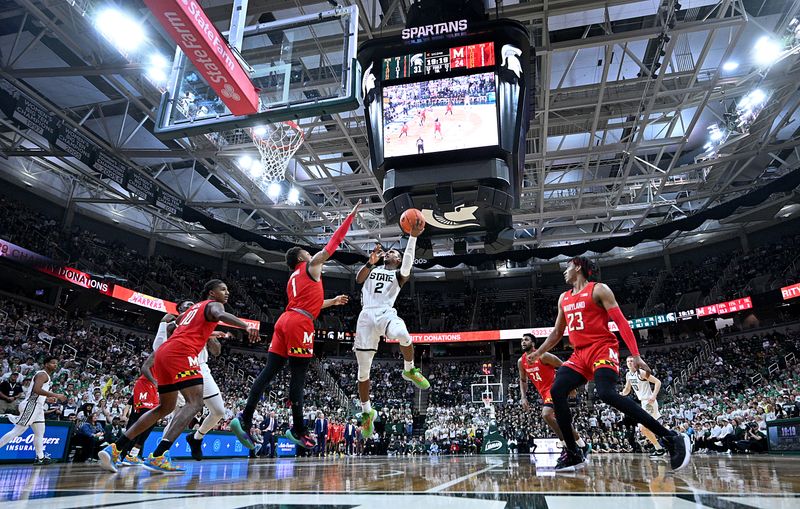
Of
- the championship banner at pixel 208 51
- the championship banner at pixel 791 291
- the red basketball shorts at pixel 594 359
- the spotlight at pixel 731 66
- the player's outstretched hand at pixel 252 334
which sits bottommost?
the red basketball shorts at pixel 594 359

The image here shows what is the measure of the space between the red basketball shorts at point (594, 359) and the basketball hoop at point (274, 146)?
8.57 metres

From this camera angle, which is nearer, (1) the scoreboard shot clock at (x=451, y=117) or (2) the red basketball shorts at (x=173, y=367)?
(2) the red basketball shorts at (x=173, y=367)

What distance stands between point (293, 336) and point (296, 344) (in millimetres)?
77

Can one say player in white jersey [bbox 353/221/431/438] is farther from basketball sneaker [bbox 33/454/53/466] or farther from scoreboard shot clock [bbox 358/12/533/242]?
basketball sneaker [bbox 33/454/53/466]

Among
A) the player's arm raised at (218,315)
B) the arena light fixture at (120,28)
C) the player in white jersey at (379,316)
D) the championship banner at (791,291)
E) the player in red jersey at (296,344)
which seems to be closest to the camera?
the player's arm raised at (218,315)

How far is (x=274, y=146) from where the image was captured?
12133mm

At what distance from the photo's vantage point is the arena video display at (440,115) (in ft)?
24.3

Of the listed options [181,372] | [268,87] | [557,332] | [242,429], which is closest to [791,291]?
[557,332]

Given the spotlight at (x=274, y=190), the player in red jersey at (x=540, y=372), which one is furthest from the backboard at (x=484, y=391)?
the player in red jersey at (x=540, y=372)

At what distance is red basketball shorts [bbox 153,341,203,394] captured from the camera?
14.1 feet

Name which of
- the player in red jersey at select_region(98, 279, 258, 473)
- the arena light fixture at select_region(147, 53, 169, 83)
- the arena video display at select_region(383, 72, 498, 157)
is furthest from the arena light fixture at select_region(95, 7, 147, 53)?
the player in red jersey at select_region(98, 279, 258, 473)

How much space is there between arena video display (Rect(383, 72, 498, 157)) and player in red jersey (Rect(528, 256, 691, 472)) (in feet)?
11.4

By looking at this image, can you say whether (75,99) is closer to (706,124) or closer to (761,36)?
(761,36)

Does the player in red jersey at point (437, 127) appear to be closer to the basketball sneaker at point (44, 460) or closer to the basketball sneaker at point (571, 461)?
the basketball sneaker at point (571, 461)
